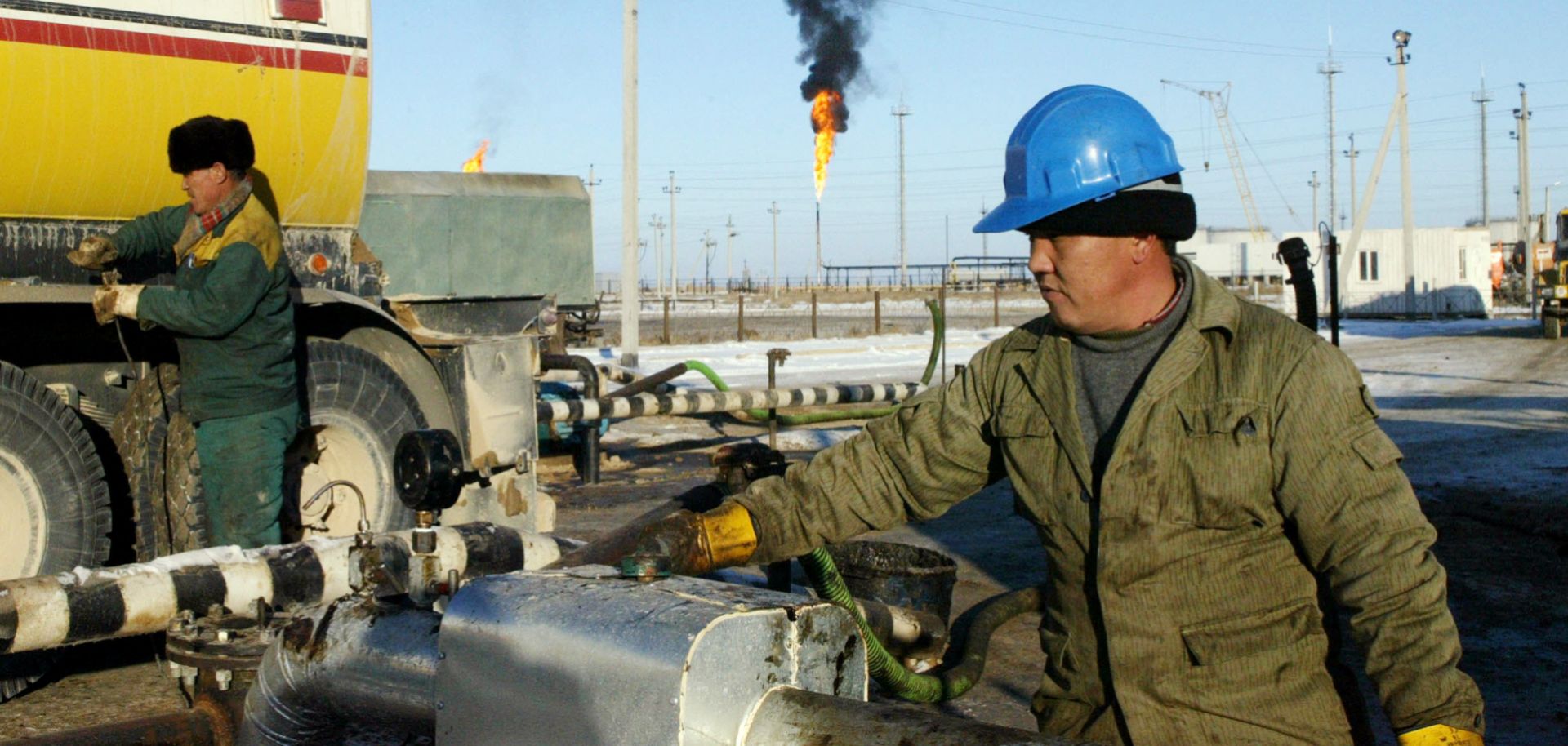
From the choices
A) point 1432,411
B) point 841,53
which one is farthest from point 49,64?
point 841,53

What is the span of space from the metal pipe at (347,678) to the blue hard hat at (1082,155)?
3.96ft

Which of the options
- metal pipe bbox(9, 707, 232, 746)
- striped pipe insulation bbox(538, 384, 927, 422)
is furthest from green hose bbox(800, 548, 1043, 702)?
striped pipe insulation bbox(538, 384, 927, 422)

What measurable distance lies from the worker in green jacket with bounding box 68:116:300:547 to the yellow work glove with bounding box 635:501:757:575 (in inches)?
120

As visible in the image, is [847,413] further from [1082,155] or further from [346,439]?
[1082,155]

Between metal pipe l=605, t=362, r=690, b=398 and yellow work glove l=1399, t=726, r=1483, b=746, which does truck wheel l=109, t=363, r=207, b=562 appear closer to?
yellow work glove l=1399, t=726, r=1483, b=746

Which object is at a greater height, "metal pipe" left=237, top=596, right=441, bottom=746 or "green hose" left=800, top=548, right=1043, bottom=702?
"metal pipe" left=237, top=596, right=441, bottom=746

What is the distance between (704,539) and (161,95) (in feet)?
12.8

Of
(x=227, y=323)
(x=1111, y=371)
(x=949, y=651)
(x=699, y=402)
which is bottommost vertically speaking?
(x=949, y=651)

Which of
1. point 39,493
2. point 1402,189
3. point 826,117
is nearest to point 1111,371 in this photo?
point 39,493

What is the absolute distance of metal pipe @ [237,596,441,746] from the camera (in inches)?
84.7

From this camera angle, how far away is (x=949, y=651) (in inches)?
207

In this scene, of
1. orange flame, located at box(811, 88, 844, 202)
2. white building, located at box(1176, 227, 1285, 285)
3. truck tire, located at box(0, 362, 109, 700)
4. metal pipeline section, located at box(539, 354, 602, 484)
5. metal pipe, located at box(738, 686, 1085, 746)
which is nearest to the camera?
metal pipe, located at box(738, 686, 1085, 746)

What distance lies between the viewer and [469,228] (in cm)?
926

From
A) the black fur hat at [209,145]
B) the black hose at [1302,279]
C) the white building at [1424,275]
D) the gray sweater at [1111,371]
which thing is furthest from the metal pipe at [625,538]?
the white building at [1424,275]
